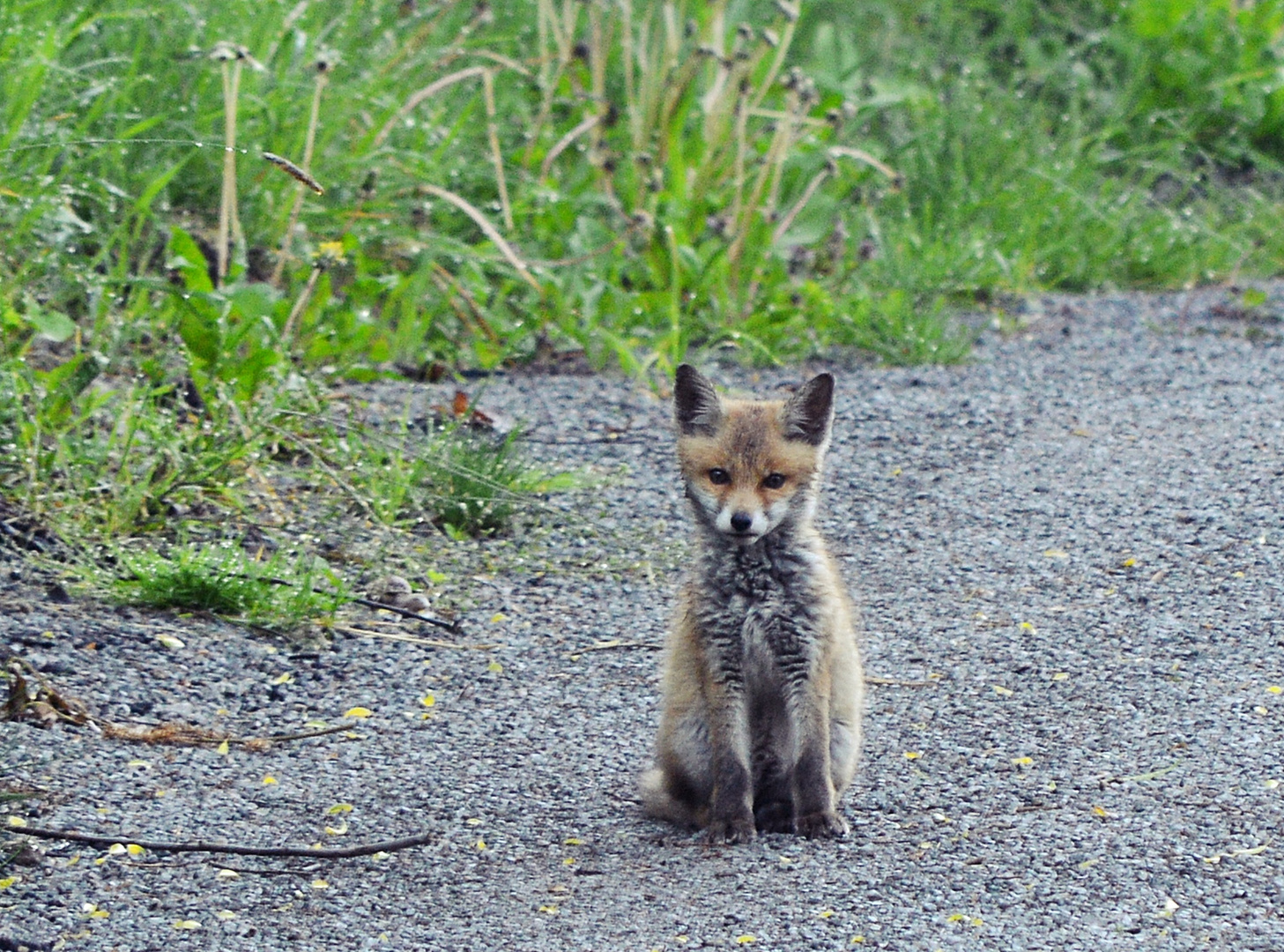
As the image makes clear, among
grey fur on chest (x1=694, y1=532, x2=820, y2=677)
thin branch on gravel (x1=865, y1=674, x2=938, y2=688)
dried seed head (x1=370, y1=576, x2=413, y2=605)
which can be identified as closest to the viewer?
grey fur on chest (x1=694, y1=532, x2=820, y2=677)

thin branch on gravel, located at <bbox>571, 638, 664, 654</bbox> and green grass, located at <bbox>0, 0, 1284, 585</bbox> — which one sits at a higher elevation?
green grass, located at <bbox>0, 0, 1284, 585</bbox>

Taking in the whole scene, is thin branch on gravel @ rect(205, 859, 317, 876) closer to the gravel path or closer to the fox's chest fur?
the gravel path

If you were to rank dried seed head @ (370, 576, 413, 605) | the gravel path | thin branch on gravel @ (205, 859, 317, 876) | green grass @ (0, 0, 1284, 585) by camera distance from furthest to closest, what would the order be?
green grass @ (0, 0, 1284, 585) < dried seed head @ (370, 576, 413, 605) < thin branch on gravel @ (205, 859, 317, 876) < the gravel path

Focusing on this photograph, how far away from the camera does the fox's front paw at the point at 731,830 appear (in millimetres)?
3453

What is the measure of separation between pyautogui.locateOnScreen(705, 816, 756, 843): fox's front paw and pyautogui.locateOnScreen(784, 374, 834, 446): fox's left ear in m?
0.85

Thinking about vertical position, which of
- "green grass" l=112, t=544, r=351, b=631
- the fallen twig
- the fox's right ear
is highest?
the fox's right ear

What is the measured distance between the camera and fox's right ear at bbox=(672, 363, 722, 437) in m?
3.59

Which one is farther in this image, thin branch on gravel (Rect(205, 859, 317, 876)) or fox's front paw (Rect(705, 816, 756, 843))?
fox's front paw (Rect(705, 816, 756, 843))

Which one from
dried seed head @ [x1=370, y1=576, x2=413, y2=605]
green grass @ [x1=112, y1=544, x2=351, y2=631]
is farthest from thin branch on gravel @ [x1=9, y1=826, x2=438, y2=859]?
dried seed head @ [x1=370, y1=576, x2=413, y2=605]

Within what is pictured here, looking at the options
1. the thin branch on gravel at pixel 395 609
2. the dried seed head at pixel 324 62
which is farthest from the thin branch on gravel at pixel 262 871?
the dried seed head at pixel 324 62

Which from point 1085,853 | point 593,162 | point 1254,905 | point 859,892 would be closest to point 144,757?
point 859,892

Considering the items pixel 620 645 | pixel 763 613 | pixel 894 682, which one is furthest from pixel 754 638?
pixel 620 645

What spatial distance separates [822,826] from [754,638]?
1.41 feet

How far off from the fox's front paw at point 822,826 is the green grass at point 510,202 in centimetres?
154
